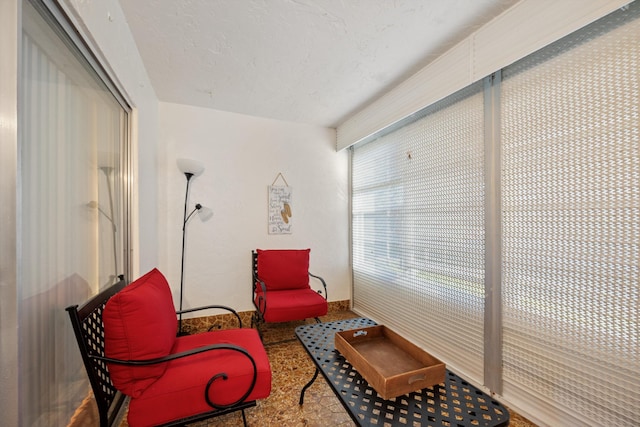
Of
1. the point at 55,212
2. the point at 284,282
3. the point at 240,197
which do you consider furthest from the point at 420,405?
the point at 240,197

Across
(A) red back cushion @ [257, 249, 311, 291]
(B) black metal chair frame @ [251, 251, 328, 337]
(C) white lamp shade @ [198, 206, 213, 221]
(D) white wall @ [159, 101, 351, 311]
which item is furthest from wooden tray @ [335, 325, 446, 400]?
(C) white lamp shade @ [198, 206, 213, 221]

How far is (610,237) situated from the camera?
4.42 ft

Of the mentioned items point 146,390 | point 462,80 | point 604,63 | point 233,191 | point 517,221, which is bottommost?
point 146,390

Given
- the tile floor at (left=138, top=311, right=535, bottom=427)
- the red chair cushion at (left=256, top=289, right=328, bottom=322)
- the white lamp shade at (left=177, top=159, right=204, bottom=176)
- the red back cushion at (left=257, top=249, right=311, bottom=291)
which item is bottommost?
the tile floor at (left=138, top=311, right=535, bottom=427)

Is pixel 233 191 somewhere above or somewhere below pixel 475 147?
below

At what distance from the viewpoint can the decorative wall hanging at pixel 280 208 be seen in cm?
346

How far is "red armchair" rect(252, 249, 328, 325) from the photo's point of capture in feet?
9.02

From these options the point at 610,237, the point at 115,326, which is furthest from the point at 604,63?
the point at 115,326

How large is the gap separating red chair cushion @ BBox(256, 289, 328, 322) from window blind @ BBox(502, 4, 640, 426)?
1641 millimetres

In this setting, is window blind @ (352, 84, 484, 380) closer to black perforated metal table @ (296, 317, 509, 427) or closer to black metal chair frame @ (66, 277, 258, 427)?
black perforated metal table @ (296, 317, 509, 427)

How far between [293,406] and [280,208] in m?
2.24

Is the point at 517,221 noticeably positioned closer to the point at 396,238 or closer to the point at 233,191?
the point at 396,238

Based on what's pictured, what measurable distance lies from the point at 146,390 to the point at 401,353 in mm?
1385

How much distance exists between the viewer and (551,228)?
1.58m
